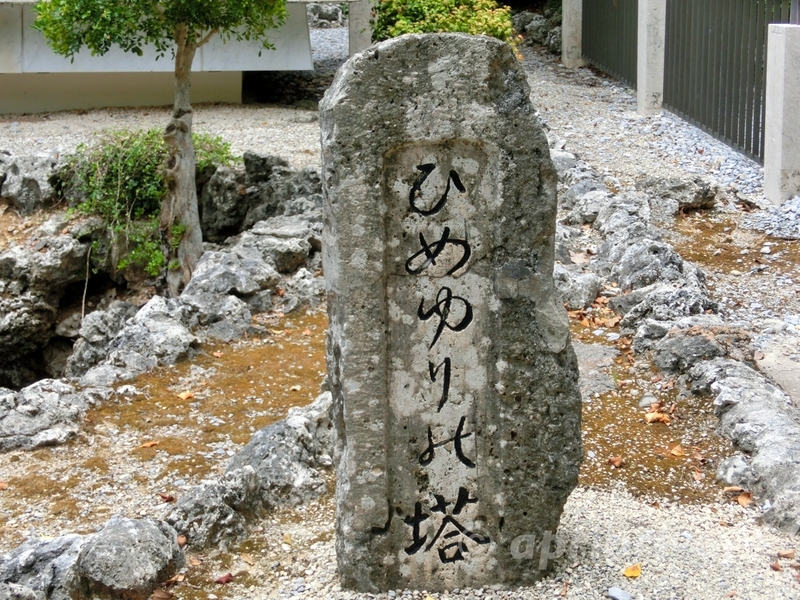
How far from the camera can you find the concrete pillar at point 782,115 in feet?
33.2

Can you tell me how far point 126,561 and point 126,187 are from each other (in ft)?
26.2

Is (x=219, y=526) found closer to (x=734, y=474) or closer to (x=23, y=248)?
(x=734, y=474)

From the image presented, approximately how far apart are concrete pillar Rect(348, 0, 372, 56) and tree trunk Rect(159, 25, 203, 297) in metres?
5.85

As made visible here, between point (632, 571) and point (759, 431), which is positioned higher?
point (759, 431)

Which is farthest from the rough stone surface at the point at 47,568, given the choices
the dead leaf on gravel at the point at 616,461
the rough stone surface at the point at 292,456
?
the dead leaf on gravel at the point at 616,461

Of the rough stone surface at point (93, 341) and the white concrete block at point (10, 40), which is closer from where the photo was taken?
the rough stone surface at point (93, 341)

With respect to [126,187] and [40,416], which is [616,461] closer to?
[40,416]

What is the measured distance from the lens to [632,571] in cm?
452

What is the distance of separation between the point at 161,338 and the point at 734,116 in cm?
788

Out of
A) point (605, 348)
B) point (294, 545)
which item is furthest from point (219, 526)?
point (605, 348)

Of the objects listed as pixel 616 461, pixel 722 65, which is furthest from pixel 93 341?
pixel 722 65

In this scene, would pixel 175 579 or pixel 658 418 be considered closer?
pixel 175 579

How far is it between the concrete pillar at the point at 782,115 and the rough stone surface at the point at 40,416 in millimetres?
7427

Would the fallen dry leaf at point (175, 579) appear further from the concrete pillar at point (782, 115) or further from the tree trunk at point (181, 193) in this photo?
the concrete pillar at point (782, 115)
